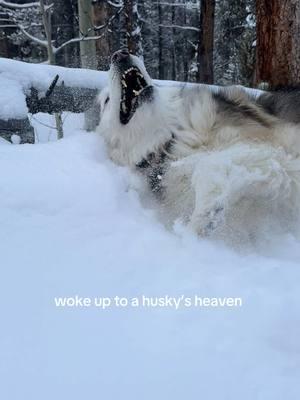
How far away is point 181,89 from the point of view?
3244mm

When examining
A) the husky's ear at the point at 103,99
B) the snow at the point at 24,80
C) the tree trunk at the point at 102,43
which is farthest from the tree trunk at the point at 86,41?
the husky's ear at the point at 103,99

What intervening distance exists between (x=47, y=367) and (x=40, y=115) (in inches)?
191

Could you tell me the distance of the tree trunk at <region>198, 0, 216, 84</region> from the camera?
39.7 feet

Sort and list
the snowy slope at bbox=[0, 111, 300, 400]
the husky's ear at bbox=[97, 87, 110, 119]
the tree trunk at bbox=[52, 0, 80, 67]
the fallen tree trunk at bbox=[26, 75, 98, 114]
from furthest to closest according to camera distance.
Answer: the tree trunk at bbox=[52, 0, 80, 67]
the fallen tree trunk at bbox=[26, 75, 98, 114]
the husky's ear at bbox=[97, 87, 110, 119]
the snowy slope at bbox=[0, 111, 300, 400]

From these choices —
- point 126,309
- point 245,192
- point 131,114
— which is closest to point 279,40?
point 131,114

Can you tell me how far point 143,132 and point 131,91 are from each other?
0.35 metres

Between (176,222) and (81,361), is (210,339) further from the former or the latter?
(176,222)

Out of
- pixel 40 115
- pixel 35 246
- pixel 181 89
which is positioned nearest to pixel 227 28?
pixel 40 115

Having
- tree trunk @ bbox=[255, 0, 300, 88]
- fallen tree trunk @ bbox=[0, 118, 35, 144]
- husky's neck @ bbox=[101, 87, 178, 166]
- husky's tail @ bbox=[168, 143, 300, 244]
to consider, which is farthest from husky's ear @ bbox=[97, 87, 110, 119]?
tree trunk @ bbox=[255, 0, 300, 88]

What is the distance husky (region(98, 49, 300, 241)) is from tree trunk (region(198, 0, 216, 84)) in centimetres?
970

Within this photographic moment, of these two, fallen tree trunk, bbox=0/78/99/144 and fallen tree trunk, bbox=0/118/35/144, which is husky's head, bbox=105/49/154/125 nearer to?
fallen tree trunk, bbox=0/78/99/144

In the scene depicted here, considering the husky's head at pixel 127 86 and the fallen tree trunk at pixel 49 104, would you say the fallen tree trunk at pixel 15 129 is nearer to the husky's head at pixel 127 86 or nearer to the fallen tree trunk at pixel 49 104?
the fallen tree trunk at pixel 49 104

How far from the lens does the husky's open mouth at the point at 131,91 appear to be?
2.98 meters

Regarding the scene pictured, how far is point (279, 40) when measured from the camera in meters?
4.82
